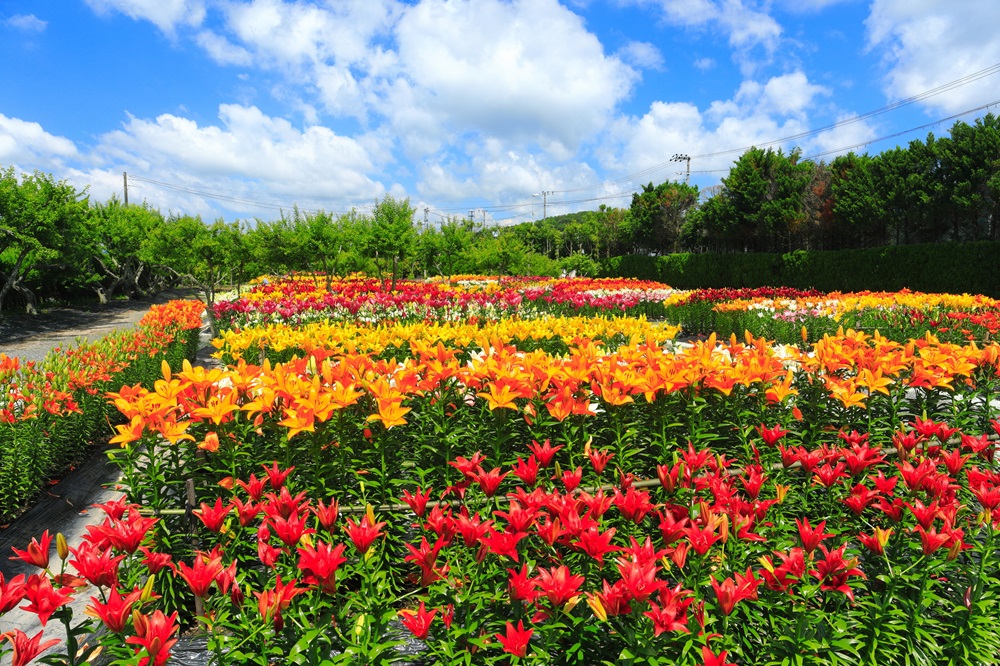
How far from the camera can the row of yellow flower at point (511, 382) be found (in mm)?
2334

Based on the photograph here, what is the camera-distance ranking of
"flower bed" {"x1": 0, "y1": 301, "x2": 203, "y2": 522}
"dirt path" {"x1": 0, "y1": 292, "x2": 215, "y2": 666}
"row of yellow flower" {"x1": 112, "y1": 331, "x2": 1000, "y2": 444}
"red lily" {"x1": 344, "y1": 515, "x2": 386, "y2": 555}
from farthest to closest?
"flower bed" {"x1": 0, "y1": 301, "x2": 203, "y2": 522}
"dirt path" {"x1": 0, "y1": 292, "x2": 215, "y2": 666}
"row of yellow flower" {"x1": 112, "y1": 331, "x2": 1000, "y2": 444}
"red lily" {"x1": 344, "y1": 515, "x2": 386, "y2": 555}

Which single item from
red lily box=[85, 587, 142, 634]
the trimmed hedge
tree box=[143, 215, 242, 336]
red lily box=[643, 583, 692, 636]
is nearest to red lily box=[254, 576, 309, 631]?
red lily box=[85, 587, 142, 634]

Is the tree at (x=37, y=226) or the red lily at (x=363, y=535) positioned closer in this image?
the red lily at (x=363, y=535)

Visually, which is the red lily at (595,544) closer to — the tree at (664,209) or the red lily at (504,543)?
the red lily at (504,543)

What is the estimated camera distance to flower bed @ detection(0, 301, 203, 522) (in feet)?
13.1

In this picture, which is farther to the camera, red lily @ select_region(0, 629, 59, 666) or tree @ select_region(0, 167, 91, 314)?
tree @ select_region(0, 167, 91, 314)

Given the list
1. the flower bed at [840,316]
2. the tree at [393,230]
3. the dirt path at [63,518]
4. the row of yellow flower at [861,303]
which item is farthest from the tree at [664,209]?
the dirt path at [63,518]

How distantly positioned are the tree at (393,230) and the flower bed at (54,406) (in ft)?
45.3

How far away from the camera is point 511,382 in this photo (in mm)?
2594

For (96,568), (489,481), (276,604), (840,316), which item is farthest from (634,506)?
(840,316)

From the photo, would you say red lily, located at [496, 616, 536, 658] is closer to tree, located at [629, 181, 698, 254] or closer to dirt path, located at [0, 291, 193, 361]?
dirt path, located at [0, 291, 193, 361]

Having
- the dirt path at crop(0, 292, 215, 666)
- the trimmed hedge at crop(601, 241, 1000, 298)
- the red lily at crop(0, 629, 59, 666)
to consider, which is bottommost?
the dirt path at crop(0, 292, 215, 666)

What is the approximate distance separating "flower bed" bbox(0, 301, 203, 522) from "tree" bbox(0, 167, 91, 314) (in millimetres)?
12501

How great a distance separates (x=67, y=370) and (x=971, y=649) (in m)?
6.29
